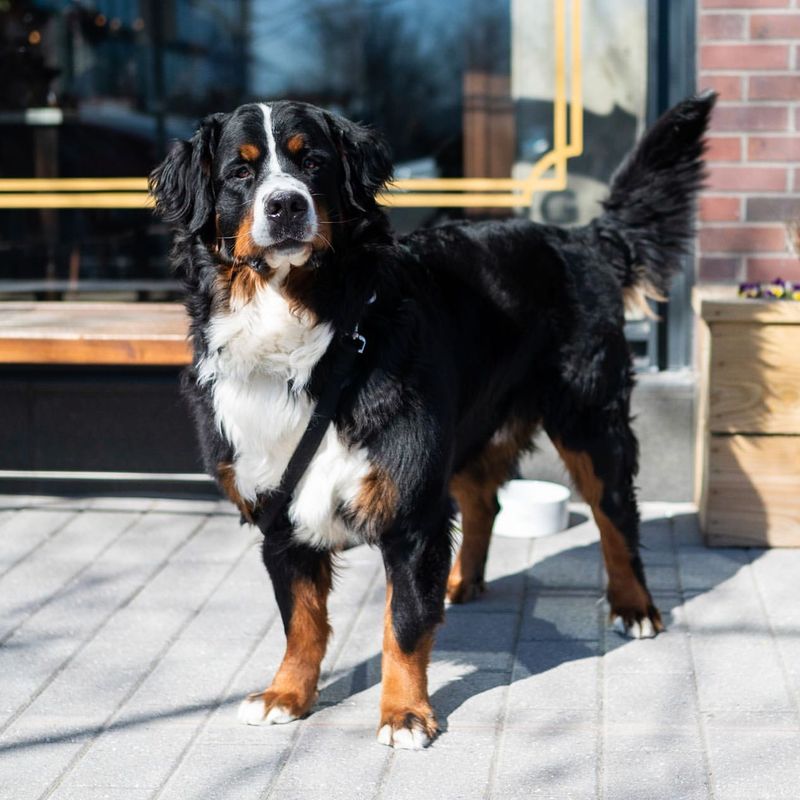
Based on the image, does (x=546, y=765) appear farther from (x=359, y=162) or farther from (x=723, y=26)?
(x=723, y=26)

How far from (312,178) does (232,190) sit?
183mm

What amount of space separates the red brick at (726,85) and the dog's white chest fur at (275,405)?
93.9 inches

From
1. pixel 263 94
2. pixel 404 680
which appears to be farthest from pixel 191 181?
pixel 263 94

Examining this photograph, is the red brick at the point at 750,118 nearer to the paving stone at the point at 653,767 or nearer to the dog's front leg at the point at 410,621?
the dog's front leg at the point at 410,621

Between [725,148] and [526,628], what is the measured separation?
207 cm

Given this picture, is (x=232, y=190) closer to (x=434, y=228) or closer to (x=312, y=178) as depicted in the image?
(x=312, y=178)

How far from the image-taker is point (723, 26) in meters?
4.55

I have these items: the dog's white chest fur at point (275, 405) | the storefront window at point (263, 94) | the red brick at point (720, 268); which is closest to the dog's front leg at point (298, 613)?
the dog's white chest fur at point (275, 405)

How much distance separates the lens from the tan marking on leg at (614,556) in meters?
3.54

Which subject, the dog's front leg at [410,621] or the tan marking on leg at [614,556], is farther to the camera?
the tan marking on leg at [614,556]

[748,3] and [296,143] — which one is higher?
[748,3]

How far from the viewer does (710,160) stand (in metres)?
4.63

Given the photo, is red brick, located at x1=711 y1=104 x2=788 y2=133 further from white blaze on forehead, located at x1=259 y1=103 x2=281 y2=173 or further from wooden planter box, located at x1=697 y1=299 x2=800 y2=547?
white blaze on forehead, located at x1=259 y1=103 x2=281 y2=173

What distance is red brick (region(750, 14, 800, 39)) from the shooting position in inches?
179
